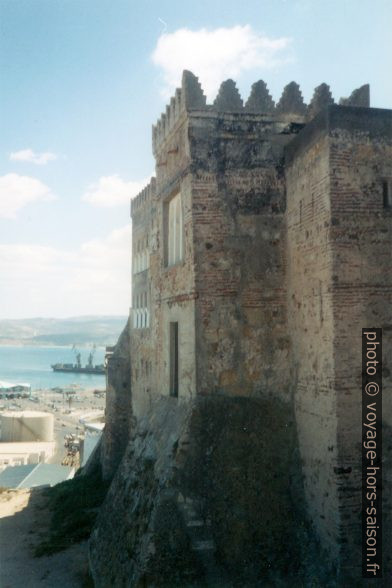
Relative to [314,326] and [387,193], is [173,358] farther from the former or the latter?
[387,193]

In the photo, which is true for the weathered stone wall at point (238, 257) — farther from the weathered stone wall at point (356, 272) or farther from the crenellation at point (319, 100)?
the weathered stone wall at point (356, 272)

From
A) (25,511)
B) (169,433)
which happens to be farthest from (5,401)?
(169,433)

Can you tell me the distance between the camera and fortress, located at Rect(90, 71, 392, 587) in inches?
364

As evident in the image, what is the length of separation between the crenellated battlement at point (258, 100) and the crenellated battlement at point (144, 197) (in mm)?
10308

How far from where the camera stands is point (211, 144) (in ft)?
37.1

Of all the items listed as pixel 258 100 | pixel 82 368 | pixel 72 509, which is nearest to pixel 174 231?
pixel 258 100

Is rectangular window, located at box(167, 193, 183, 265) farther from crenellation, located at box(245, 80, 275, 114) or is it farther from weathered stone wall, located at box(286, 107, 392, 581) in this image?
weathered stone wall, located at box(286, 107, 392, 581)

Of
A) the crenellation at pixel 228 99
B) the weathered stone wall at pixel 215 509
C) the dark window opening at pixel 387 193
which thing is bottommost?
the weathered stone wall at pixel 215 509

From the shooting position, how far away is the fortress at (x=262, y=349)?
923 cm

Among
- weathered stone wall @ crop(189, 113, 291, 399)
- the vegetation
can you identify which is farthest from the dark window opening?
the vegetation

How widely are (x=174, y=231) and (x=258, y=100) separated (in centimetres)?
377

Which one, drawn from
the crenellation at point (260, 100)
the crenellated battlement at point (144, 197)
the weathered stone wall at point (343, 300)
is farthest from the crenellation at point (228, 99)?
the crenellated battlement at point (144, 197)

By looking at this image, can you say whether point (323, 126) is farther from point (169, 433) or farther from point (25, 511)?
point (25, 511)

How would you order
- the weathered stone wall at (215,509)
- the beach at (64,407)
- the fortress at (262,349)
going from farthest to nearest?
1. the beach at (64,407)
2. the weathered stone wall at (215,509)
3. the fortress at (262,349)
